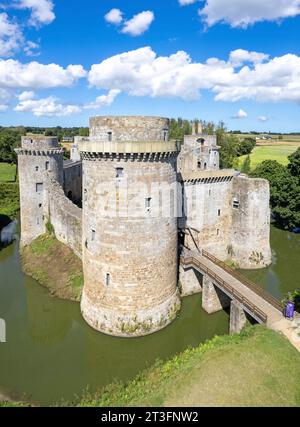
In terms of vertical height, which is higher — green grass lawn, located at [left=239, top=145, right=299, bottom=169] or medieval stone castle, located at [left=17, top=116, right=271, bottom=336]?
green grass lawn, located at [left=239, top=145, right=299, bottom=169]

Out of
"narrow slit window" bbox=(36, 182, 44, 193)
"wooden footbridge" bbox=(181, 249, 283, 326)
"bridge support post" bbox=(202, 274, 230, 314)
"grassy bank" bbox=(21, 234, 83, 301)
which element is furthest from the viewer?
"narrow slit window" bbox=(36, 182, 44, 193)

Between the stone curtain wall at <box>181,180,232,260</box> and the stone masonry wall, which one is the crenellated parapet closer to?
the stone masonry wall

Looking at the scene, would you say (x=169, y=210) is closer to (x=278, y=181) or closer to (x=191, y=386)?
(x=191, y=386)

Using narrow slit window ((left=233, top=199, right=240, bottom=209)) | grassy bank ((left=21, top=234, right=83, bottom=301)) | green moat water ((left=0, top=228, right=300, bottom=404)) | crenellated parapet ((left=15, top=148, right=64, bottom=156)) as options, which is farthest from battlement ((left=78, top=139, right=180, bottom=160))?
crenellated parapet ((left=15, top=148, right=64, bottom=156))

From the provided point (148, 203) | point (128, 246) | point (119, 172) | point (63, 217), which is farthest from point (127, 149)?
point (63, 217)

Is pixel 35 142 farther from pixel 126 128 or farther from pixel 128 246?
pixel 128 246

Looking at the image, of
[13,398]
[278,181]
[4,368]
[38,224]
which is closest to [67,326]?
[4,368]

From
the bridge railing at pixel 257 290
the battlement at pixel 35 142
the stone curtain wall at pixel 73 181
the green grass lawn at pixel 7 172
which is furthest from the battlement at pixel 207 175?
the green grass lawn at pixel 7 172
